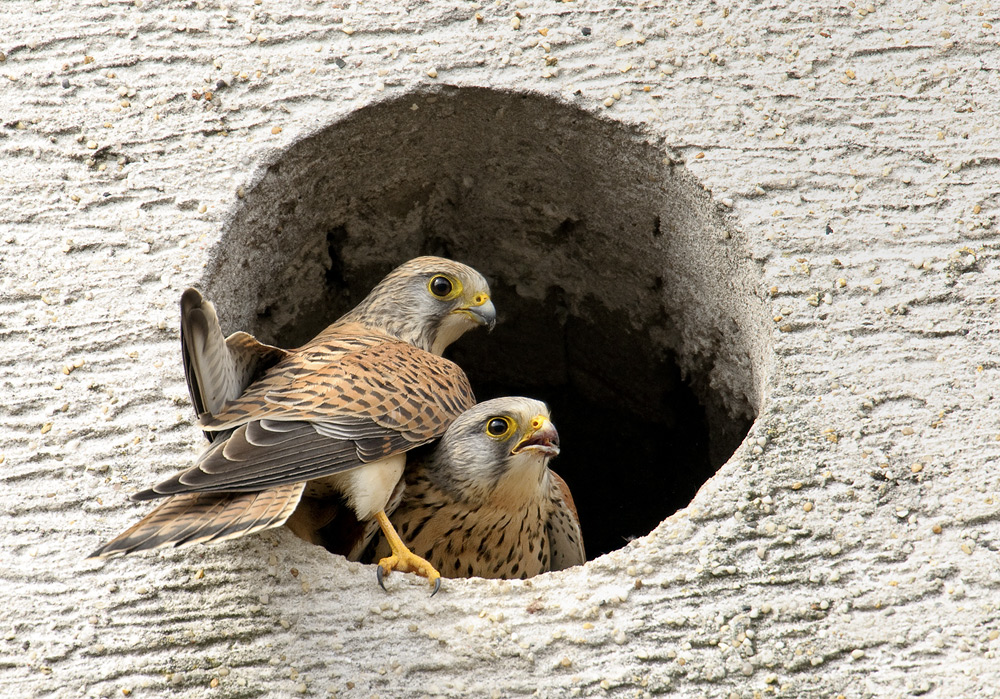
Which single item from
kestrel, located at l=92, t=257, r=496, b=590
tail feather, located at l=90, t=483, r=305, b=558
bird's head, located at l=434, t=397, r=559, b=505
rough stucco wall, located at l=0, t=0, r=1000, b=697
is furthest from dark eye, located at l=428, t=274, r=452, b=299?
tail feather, located at l=90, t=483, r=305, b=558

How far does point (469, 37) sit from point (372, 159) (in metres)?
0.58

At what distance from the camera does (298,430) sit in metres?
2.67

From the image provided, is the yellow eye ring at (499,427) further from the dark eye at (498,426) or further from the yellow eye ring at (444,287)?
the yellow eye ring at (444,287)

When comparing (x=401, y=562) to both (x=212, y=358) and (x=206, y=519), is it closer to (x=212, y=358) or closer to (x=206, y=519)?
(x=206, y=519)

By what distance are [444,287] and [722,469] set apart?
1.48 m

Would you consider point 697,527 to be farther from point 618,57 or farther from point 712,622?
point 618,57

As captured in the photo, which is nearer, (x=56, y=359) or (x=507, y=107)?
(x=56, y=359)

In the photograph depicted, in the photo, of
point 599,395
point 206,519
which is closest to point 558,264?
point 599,395

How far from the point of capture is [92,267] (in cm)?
330

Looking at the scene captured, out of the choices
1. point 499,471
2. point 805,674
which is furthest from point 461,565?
point 805,674

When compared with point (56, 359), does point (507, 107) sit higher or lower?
higher

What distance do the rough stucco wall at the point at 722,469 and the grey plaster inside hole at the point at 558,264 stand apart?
16 centimetres

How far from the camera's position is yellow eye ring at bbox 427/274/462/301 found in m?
4.00

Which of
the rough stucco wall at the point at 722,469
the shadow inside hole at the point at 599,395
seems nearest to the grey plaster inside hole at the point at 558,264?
the shadow inside hole at the point at 599,395
